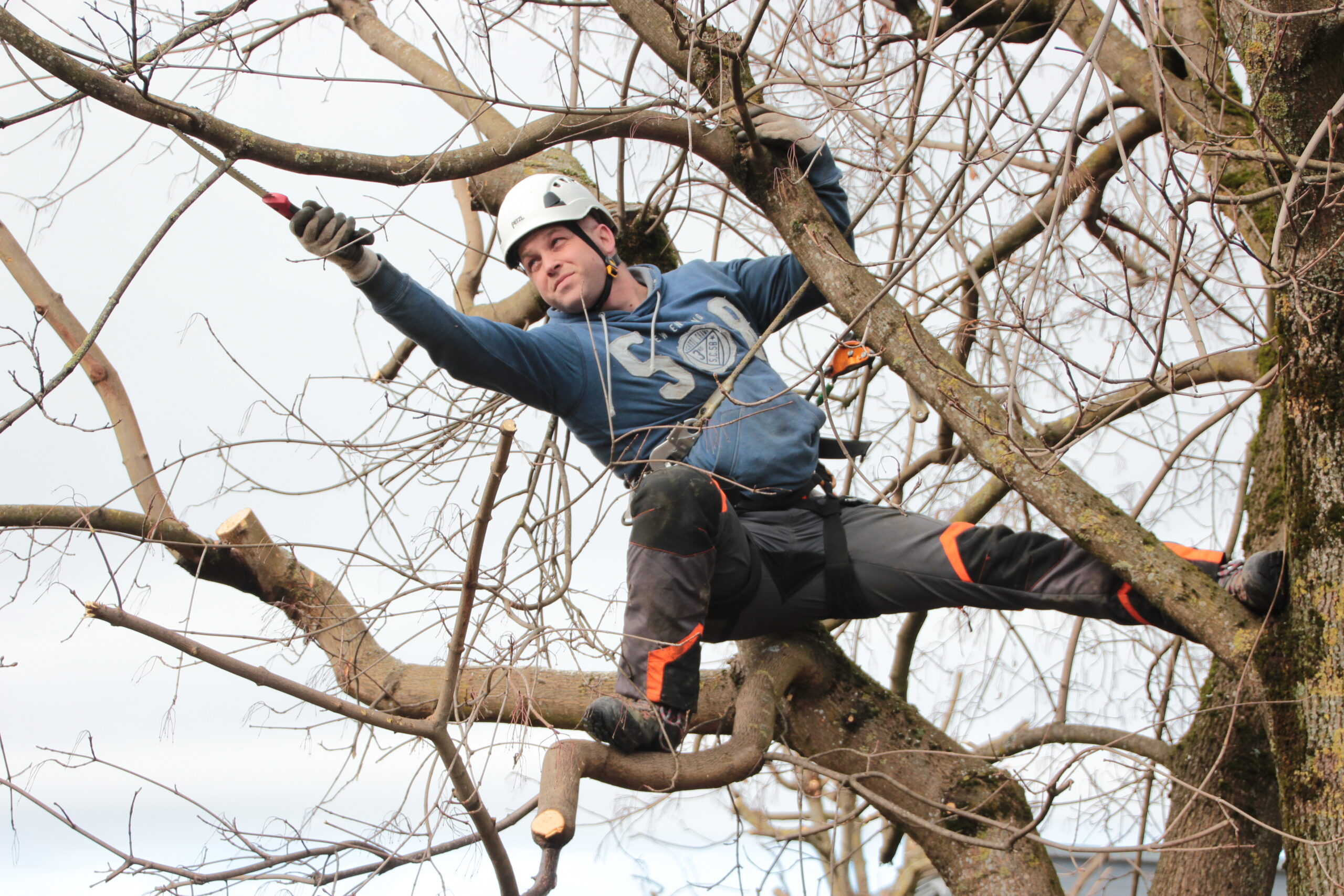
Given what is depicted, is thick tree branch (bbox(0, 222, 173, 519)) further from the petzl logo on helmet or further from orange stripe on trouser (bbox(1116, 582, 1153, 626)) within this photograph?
orange stripe on trouser (bbox(1116, 582, 1153, 626))

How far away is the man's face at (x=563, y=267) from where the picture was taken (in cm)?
303

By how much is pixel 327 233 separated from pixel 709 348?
105cm

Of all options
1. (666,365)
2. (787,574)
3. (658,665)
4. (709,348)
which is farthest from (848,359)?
(658,665)

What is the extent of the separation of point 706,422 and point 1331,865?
5.11 ft

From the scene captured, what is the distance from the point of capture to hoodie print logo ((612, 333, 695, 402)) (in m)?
2.86

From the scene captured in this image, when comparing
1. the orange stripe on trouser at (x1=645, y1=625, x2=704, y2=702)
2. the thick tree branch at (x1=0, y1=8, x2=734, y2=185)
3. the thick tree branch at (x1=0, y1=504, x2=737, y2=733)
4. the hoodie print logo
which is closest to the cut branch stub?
the orange stripe on trouser at (x1=645, y1=625, x2=704, y2=702)

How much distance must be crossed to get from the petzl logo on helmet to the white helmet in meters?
0.37

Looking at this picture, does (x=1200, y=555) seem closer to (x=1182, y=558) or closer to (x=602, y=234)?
(x=1182, y=558)

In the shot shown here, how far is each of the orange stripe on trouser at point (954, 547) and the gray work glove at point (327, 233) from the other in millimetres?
1517

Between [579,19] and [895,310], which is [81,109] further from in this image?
[895,310]

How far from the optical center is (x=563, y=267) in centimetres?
303

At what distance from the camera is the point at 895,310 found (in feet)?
8.66

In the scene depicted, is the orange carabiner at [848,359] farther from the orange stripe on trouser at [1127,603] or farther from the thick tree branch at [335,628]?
the thick tree branch at [335,628]

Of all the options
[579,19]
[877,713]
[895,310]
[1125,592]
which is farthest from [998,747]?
[579,19]
